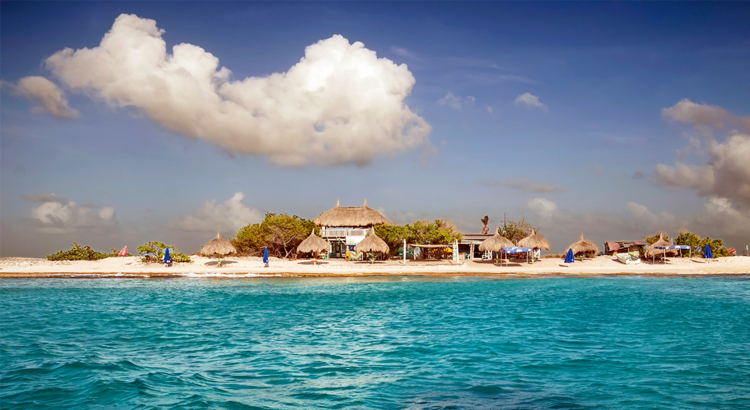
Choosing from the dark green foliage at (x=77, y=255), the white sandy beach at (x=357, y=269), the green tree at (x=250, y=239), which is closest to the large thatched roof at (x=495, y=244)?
the white sandy beach at (x=357, y=269)

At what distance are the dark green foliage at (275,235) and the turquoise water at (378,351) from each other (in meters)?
18.4

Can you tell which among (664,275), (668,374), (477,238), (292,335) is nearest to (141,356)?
(292,335)

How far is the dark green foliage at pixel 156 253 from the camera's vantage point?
31062 mm

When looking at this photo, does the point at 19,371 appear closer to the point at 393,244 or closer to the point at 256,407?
the point at 256,407

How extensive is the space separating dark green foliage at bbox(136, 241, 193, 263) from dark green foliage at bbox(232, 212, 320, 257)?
5776 millimetres

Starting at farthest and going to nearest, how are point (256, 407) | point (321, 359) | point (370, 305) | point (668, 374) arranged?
point (370, 305) → point (321, 359) → point (668, 374) → point (256, 407)

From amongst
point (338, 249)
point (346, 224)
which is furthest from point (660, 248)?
point (338, 249)

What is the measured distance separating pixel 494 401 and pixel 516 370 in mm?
1768

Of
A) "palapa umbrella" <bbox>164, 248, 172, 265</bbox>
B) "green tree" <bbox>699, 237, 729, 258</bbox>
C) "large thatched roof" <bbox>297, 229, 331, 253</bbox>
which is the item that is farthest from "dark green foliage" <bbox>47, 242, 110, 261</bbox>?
"green tree" <bbox>699, 237, 729, 258</bbox>

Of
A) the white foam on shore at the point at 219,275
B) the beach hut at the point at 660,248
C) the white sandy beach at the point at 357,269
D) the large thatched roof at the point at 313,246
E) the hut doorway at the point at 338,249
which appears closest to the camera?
the white foam on shore at the point at 219,275

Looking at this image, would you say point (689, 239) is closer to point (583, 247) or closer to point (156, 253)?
point (583, 247)

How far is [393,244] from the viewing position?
34844 mm

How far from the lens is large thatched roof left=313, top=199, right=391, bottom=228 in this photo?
121 ft

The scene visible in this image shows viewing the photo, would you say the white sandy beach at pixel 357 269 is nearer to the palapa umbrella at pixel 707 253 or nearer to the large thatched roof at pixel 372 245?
the palapa umbrella at pixel 707 253
